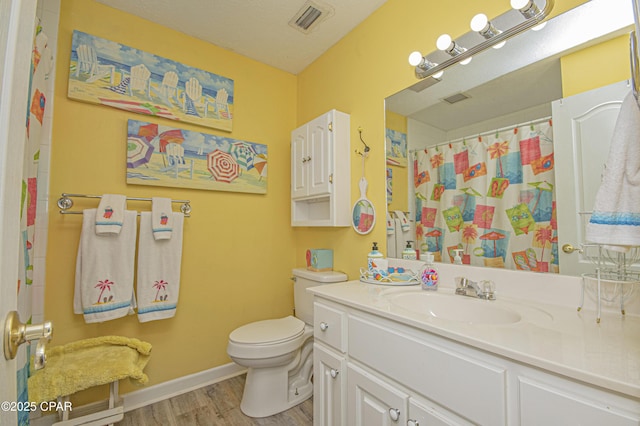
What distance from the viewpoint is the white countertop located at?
0.56m

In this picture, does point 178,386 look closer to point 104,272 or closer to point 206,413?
point 206,413

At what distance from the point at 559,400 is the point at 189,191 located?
2.06 meters

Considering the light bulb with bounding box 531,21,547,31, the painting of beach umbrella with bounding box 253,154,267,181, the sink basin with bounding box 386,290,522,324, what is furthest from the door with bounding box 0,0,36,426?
the painting of beach umbrella with bounding box 253,154,267,181

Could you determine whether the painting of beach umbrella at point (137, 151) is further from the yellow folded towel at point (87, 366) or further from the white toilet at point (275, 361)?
the white toilet at point (275, 361)

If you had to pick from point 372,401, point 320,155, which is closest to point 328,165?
point 320,155

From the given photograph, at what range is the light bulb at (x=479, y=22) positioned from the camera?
1183mm

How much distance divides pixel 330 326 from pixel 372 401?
324mm

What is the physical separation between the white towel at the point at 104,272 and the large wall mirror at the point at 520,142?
1.64 m

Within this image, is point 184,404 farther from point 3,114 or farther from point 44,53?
point 44,53

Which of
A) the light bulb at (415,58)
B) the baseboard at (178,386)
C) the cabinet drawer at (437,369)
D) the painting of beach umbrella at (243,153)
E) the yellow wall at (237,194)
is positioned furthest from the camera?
the painting of beach umbrella at (243,153)

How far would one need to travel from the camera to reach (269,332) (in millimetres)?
1696

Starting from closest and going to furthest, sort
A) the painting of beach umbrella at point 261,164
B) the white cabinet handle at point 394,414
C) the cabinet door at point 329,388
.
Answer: the white cabinet handle at point 394,414, the cabinet door at point 329,388, the painting of beach umbrella at point 261,164

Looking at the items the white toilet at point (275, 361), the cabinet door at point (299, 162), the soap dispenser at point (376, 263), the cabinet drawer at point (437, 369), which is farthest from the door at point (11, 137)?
the cabinet door at point (299, 162)

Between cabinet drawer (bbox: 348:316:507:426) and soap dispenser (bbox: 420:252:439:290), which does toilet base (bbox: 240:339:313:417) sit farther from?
soap dispenser (bbox: 420:252:439:290)
